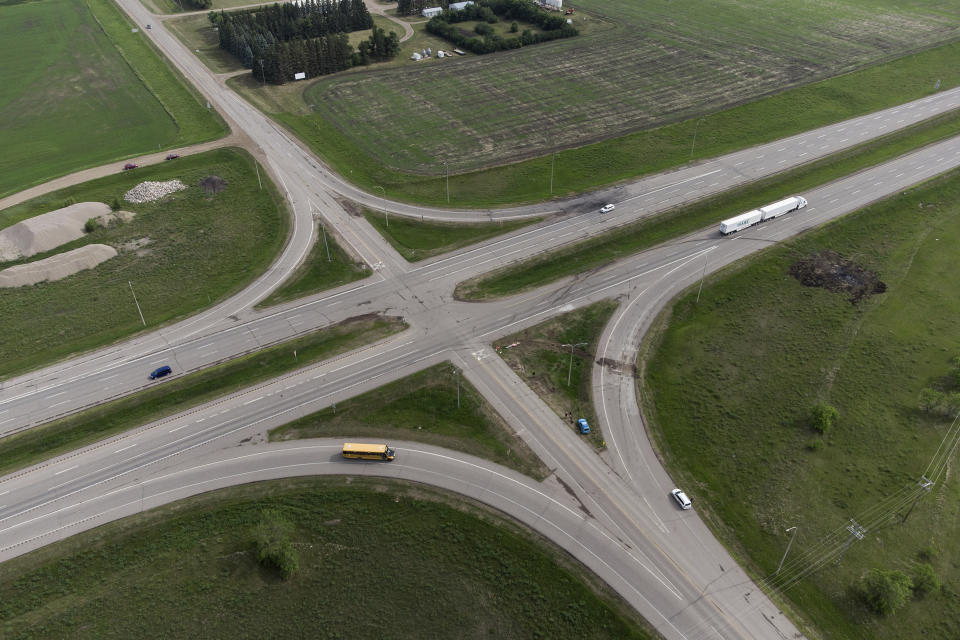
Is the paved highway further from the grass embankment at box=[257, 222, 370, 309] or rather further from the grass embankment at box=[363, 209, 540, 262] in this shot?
the grass embankment at box=[363, 209, 540, 262]

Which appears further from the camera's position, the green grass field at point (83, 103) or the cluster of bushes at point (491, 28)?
the cluster of bushes at point (491, 28)

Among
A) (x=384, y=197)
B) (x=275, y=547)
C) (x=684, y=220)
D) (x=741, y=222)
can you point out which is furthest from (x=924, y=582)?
(x=384, y=197)

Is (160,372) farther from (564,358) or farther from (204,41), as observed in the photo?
(204,41)

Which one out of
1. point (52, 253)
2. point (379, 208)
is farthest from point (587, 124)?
point (52, 253)

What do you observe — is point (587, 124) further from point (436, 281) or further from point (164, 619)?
point (164, 619)

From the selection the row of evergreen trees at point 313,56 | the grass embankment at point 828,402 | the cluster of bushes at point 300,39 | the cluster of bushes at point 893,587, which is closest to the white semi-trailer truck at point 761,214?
the grass embankment at point 828,402

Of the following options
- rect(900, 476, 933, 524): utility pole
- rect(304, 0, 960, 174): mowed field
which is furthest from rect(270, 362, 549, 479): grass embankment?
rect(304, 0, 960, 174): mowed field

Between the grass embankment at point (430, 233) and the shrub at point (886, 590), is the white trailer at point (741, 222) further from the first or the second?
the shrub at point (886, 590)
